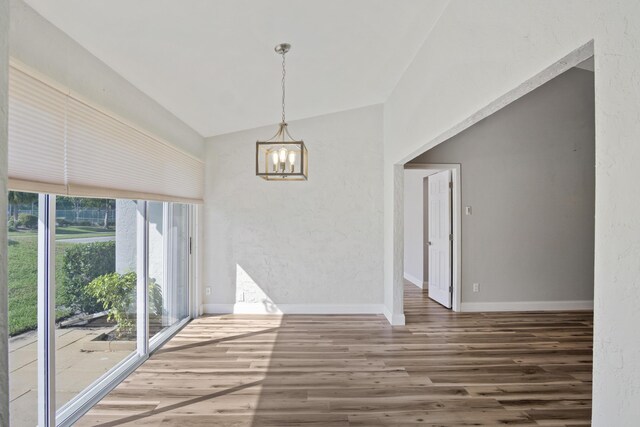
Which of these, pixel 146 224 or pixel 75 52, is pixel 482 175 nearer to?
pixel 146 224

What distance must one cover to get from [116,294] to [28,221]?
3.95 ft

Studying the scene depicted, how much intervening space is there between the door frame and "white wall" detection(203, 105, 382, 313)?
38.7 inches

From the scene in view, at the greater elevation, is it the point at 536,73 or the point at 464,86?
the point at 464,86

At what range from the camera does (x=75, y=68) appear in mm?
2293

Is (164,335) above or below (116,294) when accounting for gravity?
below

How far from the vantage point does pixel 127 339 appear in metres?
3.24

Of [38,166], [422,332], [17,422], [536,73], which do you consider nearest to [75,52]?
[38,166]

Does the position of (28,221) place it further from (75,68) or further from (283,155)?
(283,155)

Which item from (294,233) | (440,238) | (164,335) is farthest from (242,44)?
(440,238)

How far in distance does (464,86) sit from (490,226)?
348 cm

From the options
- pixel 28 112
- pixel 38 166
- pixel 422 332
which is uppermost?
pixel 28 112

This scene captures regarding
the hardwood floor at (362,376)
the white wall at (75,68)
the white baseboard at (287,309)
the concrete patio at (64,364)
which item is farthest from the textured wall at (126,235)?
the white baseboard at (287,309)

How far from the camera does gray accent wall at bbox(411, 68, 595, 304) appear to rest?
200 inches

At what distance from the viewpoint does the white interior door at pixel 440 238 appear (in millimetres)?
5266
